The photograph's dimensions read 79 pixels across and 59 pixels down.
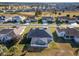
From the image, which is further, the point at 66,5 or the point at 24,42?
the point at 66,5

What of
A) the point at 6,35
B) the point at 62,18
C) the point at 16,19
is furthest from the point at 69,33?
the point at 6,35

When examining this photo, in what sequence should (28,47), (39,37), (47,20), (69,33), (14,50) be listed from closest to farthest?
(14,50), (28,47), (39,37), (69,33), (47,20)

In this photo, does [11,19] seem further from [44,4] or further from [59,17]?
[59,17]

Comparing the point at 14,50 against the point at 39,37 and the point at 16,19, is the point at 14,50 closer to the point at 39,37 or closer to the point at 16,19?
the point at 39,37

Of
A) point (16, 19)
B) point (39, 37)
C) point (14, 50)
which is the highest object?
point (16, 19)

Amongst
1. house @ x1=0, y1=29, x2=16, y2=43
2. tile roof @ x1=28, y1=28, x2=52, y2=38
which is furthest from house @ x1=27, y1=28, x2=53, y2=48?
house @ x1=0, y1=29, x2=16, y2=43

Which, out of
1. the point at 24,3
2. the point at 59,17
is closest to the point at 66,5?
the point at 59,17

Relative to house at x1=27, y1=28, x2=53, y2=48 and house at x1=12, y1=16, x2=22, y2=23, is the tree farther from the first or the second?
house at x1=12, y1=16, x2=22, y2=23
